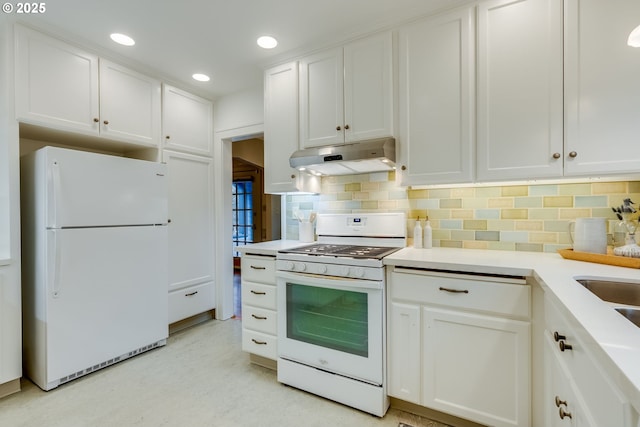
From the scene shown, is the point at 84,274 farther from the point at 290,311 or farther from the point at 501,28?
the point at 501,28

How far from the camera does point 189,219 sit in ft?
10.3

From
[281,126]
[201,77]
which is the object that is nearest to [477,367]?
[281,126]

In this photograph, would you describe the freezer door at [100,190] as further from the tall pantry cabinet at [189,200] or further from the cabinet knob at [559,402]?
the cabinet knob at [559,402]

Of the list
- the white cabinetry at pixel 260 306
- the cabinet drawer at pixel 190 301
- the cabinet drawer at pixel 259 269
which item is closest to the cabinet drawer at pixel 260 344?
the white cabinetry at pixel 260 306

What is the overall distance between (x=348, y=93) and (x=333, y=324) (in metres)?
1.63

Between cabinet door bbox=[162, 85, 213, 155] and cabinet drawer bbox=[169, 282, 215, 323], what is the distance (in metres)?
1.44

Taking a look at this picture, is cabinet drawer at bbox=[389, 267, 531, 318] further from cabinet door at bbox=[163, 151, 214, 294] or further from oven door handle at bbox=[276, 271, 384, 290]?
cabinet door at bbox=[163, 151, 214, 294]

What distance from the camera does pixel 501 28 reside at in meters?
1.75

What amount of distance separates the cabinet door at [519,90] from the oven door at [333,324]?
1056 millimetres

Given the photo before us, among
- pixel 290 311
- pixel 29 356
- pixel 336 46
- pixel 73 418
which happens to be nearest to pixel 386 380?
pixel 290 311

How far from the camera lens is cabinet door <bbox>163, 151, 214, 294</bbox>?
2.97m

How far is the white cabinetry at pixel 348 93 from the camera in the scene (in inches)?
82.6

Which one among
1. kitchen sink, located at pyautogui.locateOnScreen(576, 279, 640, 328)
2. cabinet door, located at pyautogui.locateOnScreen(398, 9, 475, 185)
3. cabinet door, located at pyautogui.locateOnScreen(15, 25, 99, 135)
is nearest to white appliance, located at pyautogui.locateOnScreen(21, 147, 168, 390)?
cabinet door, located at pyautogui.locateOnScreen(15, 25, 99, 135)

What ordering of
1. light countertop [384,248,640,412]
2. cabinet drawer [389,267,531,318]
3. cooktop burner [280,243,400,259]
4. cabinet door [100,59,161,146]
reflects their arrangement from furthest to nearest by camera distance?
1. cabinet door [100,59,161,146]
2. cooktop burner [280,243,400,259]
3. cabinet drawer [389,267,531,318]
4. light countertop [384,248,640,412]
